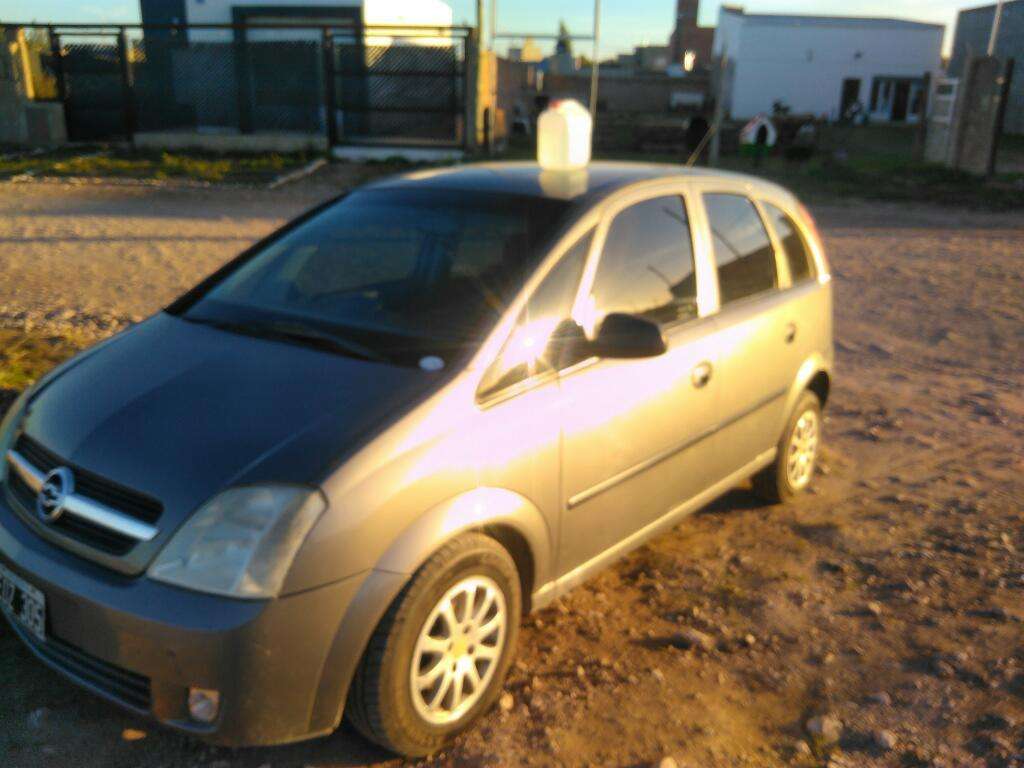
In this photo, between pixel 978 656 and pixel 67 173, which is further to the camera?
pixel 67 173

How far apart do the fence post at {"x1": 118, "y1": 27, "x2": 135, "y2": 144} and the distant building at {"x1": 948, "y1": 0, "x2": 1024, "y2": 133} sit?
29354 mm

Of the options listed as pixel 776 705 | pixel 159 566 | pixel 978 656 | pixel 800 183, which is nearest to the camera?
pixel 159 566

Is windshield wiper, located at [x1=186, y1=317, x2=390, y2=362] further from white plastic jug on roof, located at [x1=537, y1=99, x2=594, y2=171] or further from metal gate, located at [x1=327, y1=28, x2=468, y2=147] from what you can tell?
metal gate, located at [x1=327, y1=28, x2=468, y2=147]

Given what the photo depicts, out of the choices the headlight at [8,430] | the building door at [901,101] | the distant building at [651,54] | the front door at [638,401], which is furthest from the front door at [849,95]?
the headlight at [8,430]

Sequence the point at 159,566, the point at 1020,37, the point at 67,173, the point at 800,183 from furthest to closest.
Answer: the point at 1020,37, the point at 800,183, the point at 67,173, the point at 159,566

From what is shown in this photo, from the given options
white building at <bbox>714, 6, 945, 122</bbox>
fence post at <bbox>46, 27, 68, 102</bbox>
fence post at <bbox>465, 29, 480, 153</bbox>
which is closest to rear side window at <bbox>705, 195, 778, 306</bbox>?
fence post at <bbox>465, 29, 480, 153</bbox>

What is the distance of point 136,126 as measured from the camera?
19406mm

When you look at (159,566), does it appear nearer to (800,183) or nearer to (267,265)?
(267,265)

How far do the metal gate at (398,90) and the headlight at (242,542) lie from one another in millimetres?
16904

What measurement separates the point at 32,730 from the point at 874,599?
3118 mm

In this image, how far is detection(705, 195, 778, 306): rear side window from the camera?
3.97 meters

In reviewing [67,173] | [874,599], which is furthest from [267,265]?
[67,173]

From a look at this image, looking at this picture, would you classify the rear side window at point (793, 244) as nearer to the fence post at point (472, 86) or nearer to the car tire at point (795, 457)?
the car tire at point (795, 457)

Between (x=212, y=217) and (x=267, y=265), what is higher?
(x=267, y=265)
